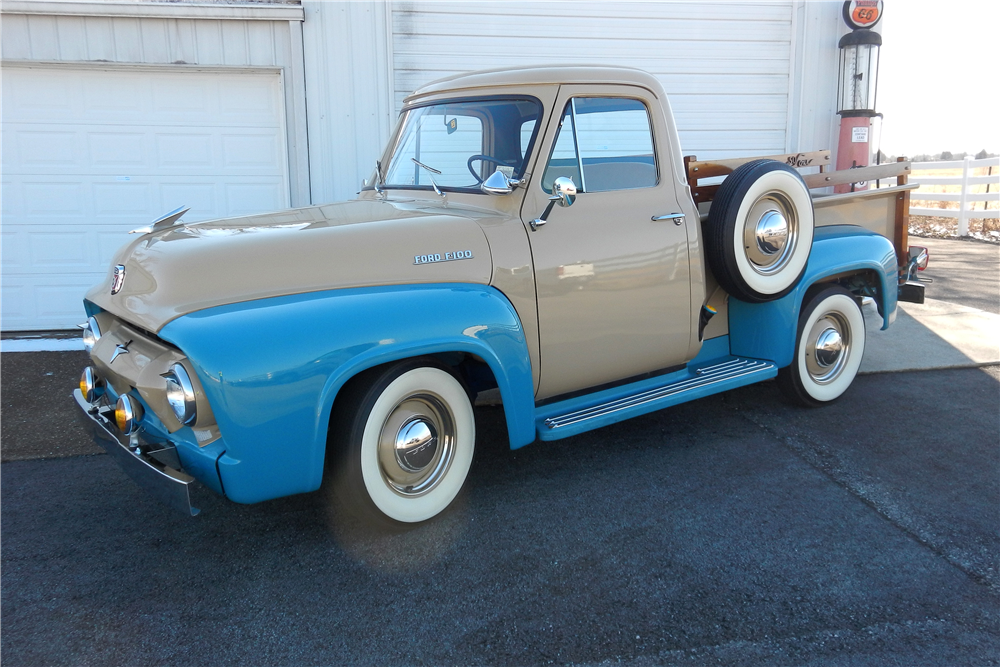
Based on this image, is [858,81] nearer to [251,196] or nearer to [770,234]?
[770,234]

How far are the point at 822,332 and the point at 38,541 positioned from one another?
4751 mm

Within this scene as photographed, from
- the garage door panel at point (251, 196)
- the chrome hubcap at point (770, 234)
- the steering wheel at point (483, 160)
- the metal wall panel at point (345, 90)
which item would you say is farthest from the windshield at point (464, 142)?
the garage door panel at point (251, 196)

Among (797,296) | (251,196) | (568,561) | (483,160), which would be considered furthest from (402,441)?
(251,196)

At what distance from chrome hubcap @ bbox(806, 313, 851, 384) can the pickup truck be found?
17 mm

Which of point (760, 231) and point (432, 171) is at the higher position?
point (432, 171)

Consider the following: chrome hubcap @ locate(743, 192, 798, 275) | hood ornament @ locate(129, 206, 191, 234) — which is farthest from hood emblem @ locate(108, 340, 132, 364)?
chrome hubcap @ locate(743, 192, 798, 275)

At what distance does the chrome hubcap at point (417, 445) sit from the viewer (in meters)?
3.29

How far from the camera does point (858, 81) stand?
848 cm

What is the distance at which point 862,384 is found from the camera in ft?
19.1

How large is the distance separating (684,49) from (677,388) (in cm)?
544

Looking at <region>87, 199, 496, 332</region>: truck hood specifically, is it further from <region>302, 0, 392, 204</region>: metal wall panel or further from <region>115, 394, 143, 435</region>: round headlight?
<region>302, 0, 392, 204</region>: metal wall panel

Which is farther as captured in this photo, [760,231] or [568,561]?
[760,231]

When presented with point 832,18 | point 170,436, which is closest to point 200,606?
point 170,436

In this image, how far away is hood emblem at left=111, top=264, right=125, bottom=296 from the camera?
3383 mm
